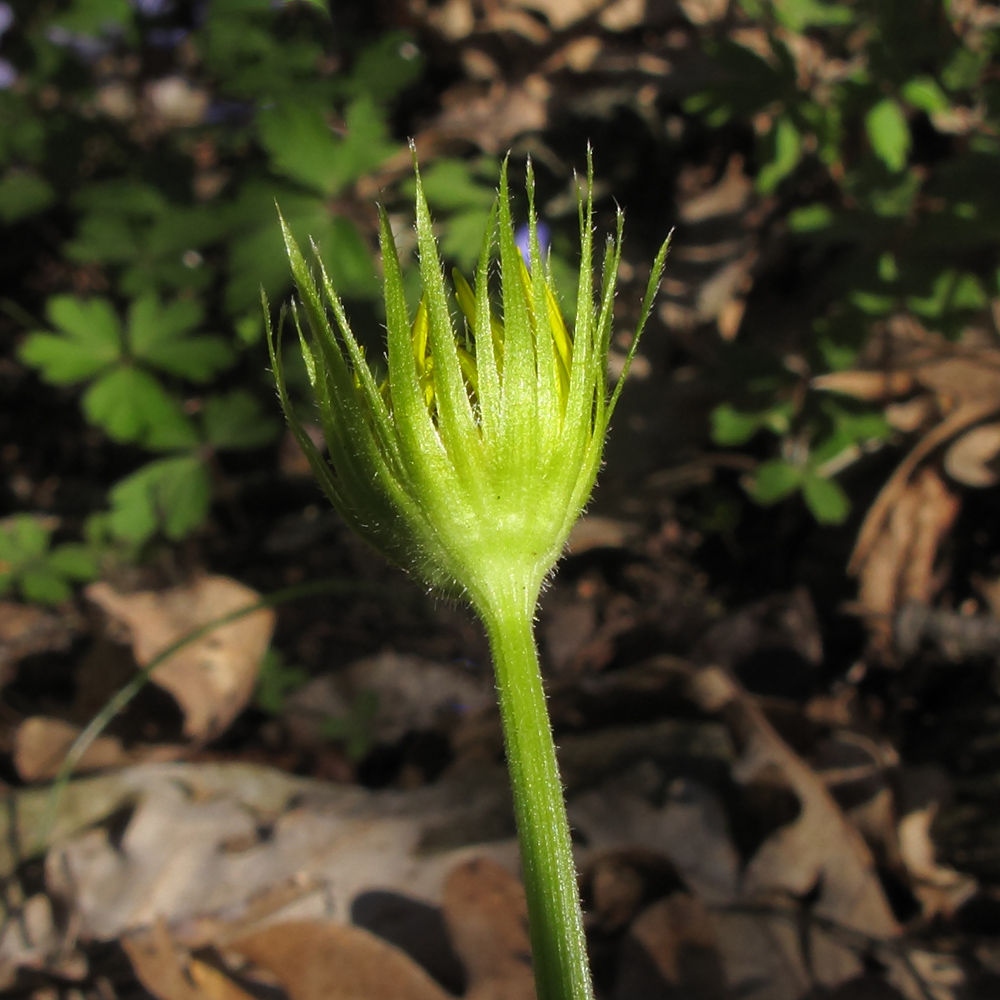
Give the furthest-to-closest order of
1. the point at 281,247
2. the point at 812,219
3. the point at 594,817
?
the point at 281,247 → the point at 812,219 → the point at 594,817

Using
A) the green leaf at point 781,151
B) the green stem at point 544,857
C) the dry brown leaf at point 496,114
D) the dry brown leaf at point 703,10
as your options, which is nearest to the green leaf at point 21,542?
the dry brown leaf at point 496,114

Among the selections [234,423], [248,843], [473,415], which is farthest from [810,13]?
[248,843]

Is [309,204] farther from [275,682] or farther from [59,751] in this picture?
[59,751]

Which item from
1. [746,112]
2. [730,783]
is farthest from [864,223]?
[730,783]

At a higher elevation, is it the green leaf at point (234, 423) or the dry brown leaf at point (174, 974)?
the green leaf at point (234, 423)

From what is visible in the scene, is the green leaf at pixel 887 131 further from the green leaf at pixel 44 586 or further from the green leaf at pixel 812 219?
the green leaf at pixel 44 586

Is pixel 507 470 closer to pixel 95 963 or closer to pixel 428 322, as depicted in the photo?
pixel 428 322
